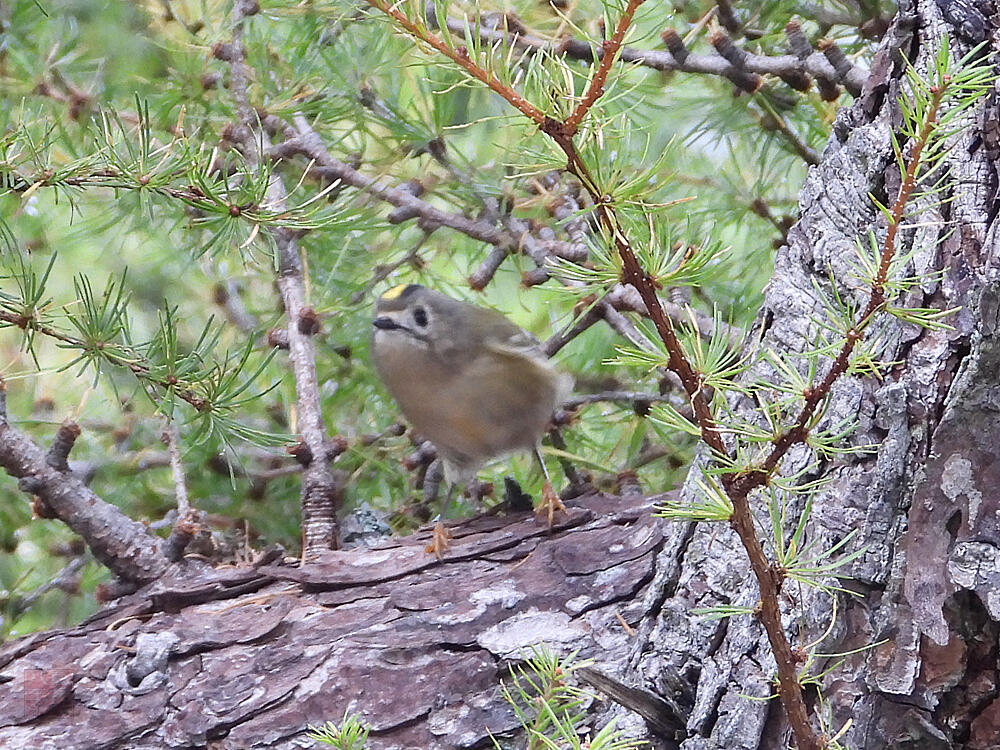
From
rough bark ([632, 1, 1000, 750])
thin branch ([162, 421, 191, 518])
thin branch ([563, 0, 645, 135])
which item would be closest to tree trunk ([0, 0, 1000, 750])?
rough bark ([632, 1, 1000, 750])

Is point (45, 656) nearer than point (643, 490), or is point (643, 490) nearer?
point (45, 656)

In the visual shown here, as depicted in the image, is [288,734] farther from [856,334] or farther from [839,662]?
[856,334]

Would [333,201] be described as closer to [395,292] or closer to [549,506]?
[395,292]

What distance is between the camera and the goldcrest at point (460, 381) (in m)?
2.19

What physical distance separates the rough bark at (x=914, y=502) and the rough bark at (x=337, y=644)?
0.32m

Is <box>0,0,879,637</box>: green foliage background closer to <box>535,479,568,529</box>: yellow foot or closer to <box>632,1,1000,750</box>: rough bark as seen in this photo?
<box>535,479,568,529</box>: yellow foot

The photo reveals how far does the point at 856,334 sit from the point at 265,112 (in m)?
1.44

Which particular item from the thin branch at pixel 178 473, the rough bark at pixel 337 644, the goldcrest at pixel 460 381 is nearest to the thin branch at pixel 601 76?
the rough bark at pixel 337 644

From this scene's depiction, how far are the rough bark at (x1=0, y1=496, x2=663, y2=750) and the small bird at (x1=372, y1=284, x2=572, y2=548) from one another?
18.8 inches

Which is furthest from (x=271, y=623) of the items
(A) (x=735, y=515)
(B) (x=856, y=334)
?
(B) (x=856, y=334)

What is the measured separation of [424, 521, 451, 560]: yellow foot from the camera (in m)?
1.73

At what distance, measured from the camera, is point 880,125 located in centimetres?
126

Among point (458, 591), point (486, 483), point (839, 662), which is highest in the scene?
point (839, 662)

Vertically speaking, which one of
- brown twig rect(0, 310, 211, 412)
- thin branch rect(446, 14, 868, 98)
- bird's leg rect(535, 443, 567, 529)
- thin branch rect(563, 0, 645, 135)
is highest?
thin branch rect(563, 0, 645, 135)
